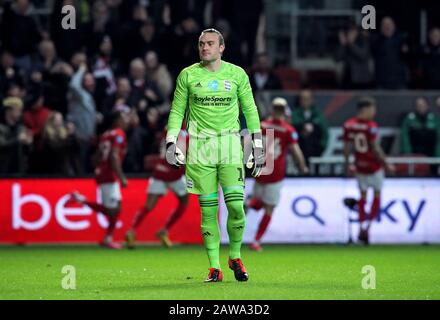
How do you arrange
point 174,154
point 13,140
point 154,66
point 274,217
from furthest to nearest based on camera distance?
point 154,66 < point 13,140 < point 274,217 < point 174,154

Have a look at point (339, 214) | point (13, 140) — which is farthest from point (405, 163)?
point (13, 140)

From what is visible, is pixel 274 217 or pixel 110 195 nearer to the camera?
pixel 110 195

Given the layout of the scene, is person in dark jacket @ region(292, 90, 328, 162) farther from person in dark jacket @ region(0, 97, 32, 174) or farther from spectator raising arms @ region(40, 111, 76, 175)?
person in dark jacket @ region(0, 97, 32, 174)

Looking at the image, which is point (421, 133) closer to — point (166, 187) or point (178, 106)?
point (166, 187)

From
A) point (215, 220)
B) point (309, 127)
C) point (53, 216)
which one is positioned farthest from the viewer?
point (309, 127)

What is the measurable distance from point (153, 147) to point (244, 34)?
3.80 m

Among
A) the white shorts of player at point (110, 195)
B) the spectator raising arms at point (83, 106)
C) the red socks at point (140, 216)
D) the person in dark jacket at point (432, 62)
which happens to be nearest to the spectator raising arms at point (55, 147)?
the spectator raising arms at point (83, 106)

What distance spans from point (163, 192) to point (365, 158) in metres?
3.33

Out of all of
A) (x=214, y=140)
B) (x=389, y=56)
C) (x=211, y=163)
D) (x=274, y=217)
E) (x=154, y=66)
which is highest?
(x=389, y=56)

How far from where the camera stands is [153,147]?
20797mm

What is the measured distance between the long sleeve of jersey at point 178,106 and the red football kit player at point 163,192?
661cm

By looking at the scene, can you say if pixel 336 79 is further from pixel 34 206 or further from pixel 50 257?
pixel 50 257

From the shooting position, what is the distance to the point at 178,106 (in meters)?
11.8
